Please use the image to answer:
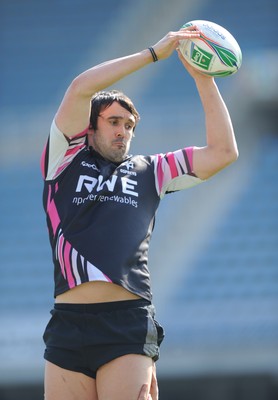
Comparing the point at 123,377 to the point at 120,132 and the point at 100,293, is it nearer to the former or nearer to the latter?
the point at 100,293

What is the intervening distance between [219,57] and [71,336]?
133 centimetres

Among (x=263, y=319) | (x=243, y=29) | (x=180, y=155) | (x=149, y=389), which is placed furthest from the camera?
(x=243, y=29)

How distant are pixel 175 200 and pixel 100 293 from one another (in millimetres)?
8280

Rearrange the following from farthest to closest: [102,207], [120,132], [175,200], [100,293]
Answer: [175,200]
[120,132]
[102,207]
[100,293]

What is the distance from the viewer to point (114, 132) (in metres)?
3.92

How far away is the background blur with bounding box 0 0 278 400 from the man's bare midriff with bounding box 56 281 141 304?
5510 millimetres

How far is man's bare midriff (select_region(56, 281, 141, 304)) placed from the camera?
367 cm

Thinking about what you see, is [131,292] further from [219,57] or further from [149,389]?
[219,57]

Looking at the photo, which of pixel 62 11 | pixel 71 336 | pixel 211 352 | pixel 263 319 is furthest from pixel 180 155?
pixel 62 11

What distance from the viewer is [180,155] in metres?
3.96

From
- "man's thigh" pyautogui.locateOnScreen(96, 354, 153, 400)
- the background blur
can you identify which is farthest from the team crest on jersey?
the background blur

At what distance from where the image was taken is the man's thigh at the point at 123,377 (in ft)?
11.6

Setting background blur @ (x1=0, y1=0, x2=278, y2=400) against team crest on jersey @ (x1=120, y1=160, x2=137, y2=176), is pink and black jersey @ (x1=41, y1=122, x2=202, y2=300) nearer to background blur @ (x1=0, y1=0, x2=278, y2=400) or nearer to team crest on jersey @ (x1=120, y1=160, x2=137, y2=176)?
team crest on jersey @ (x1=120, y1=160, x2=137, y2=176)

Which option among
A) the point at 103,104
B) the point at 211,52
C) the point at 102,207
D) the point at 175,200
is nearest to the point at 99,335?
the point at 102,207
